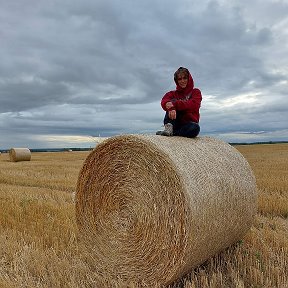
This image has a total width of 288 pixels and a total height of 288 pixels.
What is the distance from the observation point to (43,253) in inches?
197

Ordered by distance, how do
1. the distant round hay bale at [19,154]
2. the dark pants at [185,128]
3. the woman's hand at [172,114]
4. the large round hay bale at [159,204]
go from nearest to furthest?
1. the large round hay bale at [159,204]
2. the woman's hand at [172,114]
3. the dark pants at [185,128]
4. the distant round hay bale at [19,154]

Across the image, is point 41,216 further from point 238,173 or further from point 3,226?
point 238,173

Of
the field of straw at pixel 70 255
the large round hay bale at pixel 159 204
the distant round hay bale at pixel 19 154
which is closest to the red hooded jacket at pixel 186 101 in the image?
the large round hay bale at pixel 159 204

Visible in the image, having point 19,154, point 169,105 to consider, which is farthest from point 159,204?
point 19,154

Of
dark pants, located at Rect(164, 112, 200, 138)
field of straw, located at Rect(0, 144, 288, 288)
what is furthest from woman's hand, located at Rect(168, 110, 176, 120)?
field of straw, located at Rect(0, 144, 288, 288)

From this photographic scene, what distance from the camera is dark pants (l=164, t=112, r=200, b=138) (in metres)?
5.19

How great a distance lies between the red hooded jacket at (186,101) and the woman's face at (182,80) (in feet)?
0.14

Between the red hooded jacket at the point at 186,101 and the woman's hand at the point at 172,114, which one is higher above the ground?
the red hooded jacket at the point at 186,101

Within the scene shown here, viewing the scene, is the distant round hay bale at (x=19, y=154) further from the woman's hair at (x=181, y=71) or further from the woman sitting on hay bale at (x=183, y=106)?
the woman's hair at (x=181, y=71)

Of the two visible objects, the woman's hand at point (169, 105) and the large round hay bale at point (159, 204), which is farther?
the woman's hand at point (169, 105)

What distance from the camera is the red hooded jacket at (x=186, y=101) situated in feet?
16.8

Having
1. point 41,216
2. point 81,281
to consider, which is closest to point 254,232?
point 81,281

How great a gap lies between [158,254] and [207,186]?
2.92 ft

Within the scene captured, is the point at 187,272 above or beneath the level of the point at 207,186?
beneath
